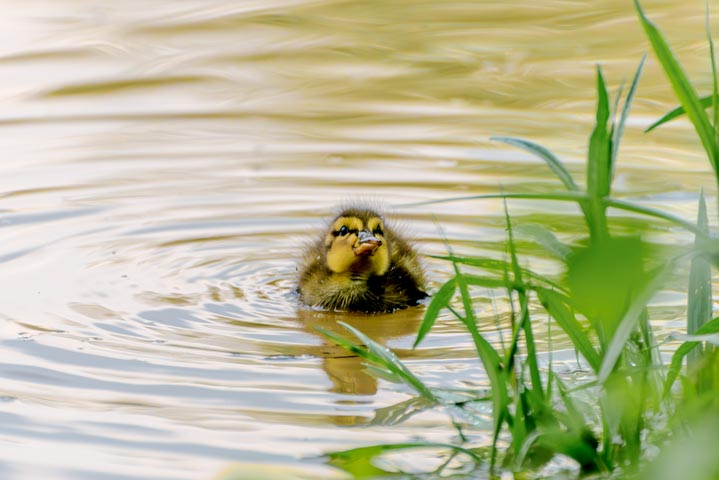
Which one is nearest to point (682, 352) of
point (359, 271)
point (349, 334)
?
point (349, 334)

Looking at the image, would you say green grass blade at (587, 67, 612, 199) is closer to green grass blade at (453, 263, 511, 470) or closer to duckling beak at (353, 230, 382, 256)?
green grass blade at (453, 263, 511, 470)

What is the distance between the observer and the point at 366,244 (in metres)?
5.50

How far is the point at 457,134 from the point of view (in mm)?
8312

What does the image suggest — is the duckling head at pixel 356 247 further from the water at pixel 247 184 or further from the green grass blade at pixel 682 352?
the green grass blade at pixel 682 352

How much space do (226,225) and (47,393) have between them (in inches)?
109

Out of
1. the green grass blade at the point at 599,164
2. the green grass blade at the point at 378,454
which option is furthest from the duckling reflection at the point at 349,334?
the green grass blade at the point at 599,164

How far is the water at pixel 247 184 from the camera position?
3604mm

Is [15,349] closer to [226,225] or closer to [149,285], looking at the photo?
[149,285]

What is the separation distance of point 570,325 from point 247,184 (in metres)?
4.46

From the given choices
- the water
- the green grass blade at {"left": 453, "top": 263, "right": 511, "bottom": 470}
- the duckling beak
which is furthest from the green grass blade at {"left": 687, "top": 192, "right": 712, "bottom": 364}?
the duckling beak

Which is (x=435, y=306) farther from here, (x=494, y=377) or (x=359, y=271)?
(x=359, y=271)

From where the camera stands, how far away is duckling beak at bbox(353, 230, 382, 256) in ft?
18.1

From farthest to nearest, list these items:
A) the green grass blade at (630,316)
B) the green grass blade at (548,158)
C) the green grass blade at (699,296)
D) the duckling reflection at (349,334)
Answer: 1. the duckling reflection at (349,334)
2. the green grass blade at (699,296)
3. the green grass blade at (548,158)
4. the green grass blade at (630,316)

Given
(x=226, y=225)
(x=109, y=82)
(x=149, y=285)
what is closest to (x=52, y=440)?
(x=149, y=285)
